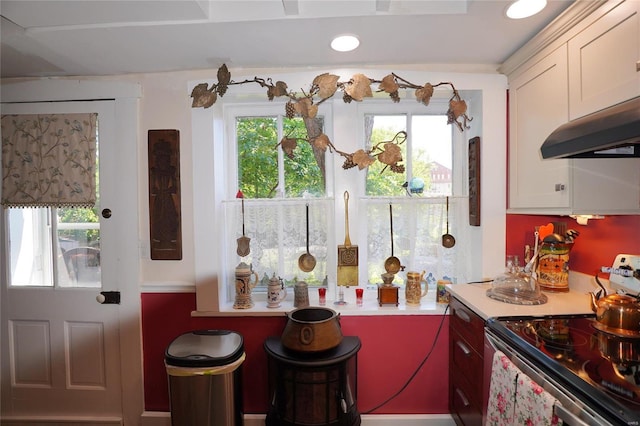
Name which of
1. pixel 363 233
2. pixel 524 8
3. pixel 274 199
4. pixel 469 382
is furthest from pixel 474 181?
pixel 274 199

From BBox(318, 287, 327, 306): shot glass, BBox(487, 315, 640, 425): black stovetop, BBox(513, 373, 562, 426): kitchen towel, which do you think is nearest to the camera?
BBox(487, 315, 640, 425): black stovetop

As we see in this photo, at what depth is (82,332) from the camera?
1784 mm

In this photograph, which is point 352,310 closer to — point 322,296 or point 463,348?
point 322,296

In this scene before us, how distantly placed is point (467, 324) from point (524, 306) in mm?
259

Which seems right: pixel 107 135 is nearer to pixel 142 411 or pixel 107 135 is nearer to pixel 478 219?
pixel 142 411

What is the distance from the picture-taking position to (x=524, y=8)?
1.21m

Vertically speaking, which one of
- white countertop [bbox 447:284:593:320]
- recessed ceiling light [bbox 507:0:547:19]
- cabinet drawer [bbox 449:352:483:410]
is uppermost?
recessed ceiling light [bbox 507:0:547:19]

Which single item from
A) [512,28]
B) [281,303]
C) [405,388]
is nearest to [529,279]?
[405,388]

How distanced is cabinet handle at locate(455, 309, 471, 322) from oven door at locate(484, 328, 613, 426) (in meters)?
0.29

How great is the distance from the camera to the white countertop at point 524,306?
1256mm

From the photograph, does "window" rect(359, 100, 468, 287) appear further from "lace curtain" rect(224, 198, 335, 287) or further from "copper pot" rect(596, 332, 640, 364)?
"copper pot" rect(596, 332, 640, 364)

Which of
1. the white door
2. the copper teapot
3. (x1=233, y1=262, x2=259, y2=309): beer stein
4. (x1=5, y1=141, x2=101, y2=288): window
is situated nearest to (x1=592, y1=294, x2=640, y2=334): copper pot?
the copper teapot

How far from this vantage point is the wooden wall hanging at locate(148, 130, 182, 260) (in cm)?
173

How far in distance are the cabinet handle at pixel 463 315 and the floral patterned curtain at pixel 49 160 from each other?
213 cm
